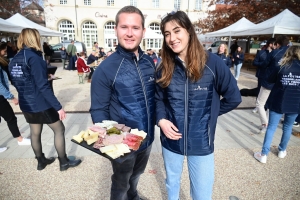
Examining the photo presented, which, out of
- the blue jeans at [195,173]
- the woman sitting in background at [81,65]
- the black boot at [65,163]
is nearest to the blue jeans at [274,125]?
the blue jeans at [195,173]

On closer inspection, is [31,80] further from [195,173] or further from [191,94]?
[195,173]

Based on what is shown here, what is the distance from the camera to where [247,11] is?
17.1 meters

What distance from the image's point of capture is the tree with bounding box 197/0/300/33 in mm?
→ 14355

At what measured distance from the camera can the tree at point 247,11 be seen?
14355 millimetres

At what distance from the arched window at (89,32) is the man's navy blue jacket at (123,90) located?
1431 inches

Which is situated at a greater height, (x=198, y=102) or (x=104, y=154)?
(x=198, y=102)

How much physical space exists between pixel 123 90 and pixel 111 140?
0.47 m

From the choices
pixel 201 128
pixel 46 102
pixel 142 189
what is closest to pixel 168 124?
pixel 201 128

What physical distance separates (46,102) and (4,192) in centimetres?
A: 135

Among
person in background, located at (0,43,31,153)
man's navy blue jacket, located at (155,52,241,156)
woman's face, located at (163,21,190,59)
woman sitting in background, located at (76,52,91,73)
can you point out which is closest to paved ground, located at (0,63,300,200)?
person in background, located at (0,43,31,153)

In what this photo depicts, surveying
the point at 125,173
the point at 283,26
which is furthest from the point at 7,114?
the point at 283,26

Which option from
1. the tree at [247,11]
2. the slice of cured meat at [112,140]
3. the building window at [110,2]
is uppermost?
the building window at [110,2]

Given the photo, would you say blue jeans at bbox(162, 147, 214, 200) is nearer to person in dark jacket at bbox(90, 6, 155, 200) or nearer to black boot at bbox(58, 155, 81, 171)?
person in dark jacket at bbox(90, 6, 155, 200)

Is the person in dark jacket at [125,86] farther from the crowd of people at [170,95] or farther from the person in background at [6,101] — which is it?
the person in background at [6,101]
